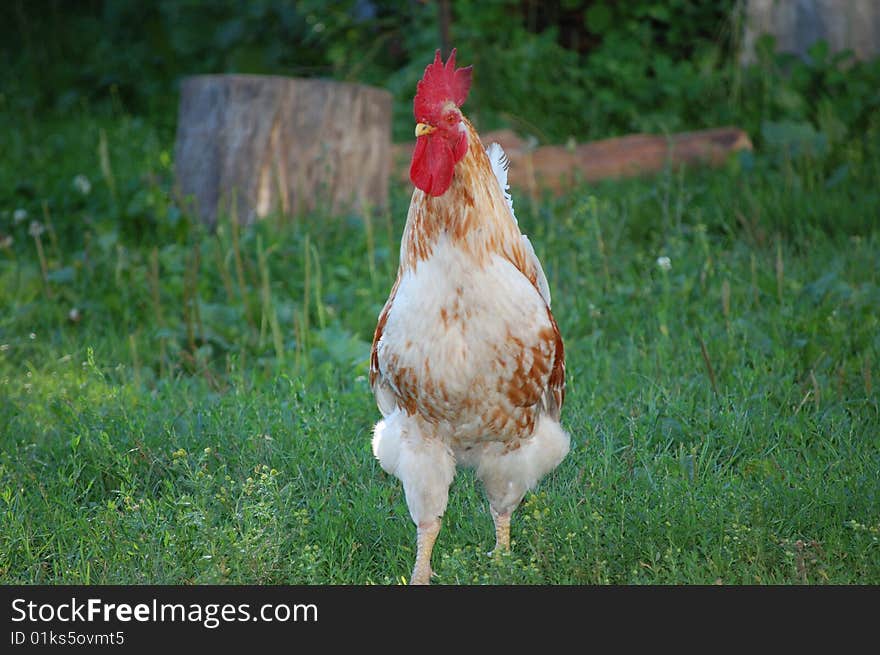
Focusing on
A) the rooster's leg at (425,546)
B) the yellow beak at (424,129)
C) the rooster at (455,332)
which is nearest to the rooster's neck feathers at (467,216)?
the rooster at (455,332)

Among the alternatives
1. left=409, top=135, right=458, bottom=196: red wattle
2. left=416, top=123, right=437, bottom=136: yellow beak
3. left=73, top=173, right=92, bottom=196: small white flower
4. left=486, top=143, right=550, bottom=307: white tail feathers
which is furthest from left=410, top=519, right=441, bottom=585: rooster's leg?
left=73, top=173, right=92, bottom=196: small white flower

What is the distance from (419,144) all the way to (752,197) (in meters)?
3.60

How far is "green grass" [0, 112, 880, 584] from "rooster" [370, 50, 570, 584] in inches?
8.7

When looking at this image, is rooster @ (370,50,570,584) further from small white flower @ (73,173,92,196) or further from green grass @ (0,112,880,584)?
small white flower @ (73,173,92,196)

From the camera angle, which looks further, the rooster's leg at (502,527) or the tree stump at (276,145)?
the tree stump at (276,145)

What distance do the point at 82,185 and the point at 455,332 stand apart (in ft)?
15.1

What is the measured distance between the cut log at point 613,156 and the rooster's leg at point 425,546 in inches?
154

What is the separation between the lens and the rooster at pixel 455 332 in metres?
3.01

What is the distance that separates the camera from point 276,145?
6.44 m

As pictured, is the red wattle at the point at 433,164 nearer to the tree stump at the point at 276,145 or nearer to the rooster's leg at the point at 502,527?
the rooster's leg at the point at 502,527

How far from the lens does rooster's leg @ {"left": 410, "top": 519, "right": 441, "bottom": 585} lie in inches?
128

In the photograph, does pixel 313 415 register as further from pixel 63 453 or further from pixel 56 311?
pixel 56 311

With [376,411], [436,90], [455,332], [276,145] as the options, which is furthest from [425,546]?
[276,145]

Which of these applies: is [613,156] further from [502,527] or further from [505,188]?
[502,527]
